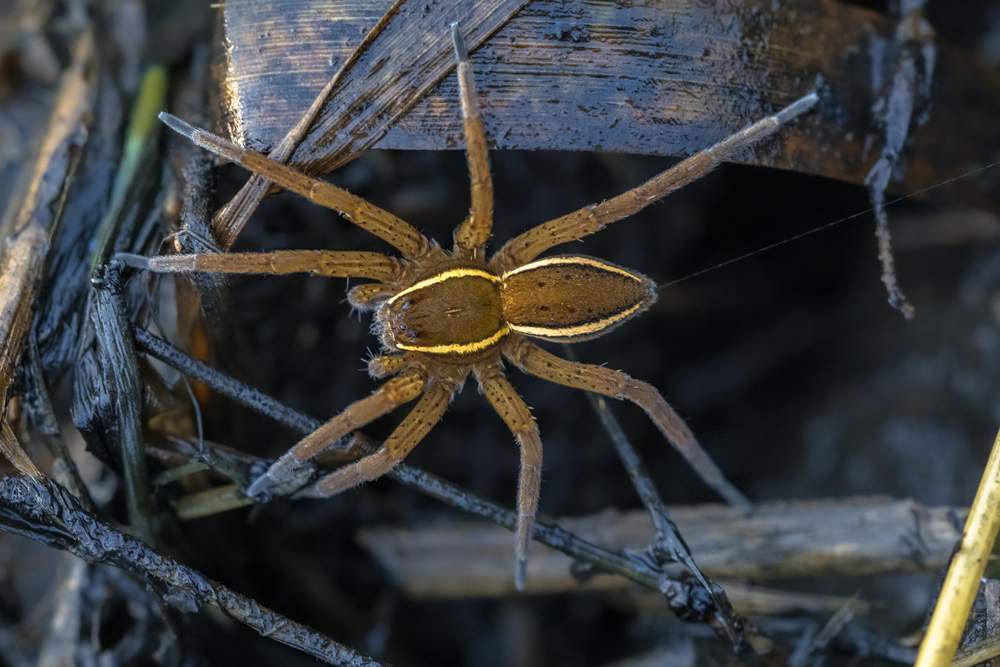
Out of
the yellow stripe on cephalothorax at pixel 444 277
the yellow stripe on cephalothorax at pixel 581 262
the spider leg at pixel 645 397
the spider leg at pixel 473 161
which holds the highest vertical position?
the spider leg at pixel 473 161

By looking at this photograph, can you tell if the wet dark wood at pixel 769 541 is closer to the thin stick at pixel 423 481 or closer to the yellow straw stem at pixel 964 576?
the thin stick at pixel 423 481

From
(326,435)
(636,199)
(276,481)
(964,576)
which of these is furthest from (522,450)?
(964,576)

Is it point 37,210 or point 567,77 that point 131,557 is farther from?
point 567,77

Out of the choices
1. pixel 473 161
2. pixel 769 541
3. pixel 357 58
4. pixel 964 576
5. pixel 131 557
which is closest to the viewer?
pixel 964 576

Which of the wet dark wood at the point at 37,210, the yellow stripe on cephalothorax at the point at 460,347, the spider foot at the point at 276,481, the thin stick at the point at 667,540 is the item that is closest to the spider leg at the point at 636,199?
the yellow stripe on cephalothorax at the point at 460,347

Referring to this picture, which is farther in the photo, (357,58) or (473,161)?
(473,161)

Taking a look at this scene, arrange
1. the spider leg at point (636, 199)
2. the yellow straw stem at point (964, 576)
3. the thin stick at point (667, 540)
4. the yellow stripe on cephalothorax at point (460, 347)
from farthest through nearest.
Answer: the yellow stripe on cephalothorax at point (460, 347)
the spider leg at point (636, 199)
the thin stick at point (667, 540)
the yellow straw stem at point (964, 576)

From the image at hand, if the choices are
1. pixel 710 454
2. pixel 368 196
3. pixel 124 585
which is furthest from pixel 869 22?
pixel 124 585

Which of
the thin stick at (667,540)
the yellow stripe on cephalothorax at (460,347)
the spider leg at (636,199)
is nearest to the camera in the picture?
the thin stick at (667,540)
